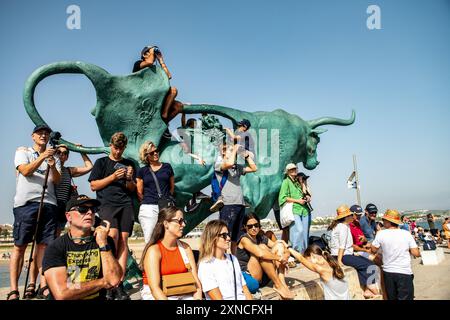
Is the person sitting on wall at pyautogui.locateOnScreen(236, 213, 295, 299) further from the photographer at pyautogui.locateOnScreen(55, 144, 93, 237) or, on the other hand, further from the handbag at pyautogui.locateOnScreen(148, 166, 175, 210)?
the photographer at pyautogui.locateOnScreen(55, 144, 93, 237)

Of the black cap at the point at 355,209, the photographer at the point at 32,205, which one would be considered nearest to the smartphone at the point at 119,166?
the photographer at the point at 32,205

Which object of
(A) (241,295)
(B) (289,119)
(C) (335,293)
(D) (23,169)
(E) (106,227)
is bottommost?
(C) (335,293)

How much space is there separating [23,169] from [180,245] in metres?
1.76

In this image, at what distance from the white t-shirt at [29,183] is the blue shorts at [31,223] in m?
0.06

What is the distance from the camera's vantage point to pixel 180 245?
330 cm

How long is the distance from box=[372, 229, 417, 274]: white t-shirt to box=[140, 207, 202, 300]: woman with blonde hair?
2477 millimetres

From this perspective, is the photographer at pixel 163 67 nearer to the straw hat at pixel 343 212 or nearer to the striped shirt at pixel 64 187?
the striped shirt at pixel 64 187

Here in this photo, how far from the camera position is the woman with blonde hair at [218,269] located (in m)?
3.21

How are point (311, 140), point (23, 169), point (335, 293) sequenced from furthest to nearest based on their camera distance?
1. point (311, 140)
2. point (335, 293)
3. point (23, 169)

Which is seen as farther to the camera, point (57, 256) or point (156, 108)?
point (156, 108)

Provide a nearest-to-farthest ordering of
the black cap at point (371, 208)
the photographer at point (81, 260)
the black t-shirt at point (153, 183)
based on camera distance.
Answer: the photographer at point (81, 260) < the black t-shirt at point (153, 183) < the black cap at point (371, 208)

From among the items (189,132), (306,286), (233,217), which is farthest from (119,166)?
(306,286)
